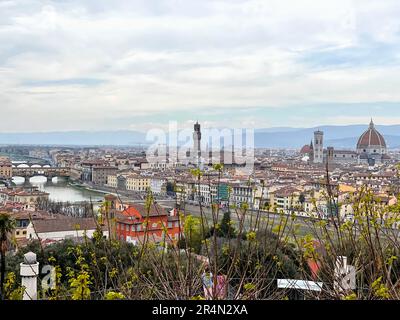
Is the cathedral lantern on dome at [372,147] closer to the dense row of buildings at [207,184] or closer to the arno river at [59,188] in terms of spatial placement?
the dense row of buildings at [207,184]

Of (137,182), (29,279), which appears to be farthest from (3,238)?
(137,182)

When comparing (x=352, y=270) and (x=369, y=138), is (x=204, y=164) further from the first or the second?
(x=369, y=138)

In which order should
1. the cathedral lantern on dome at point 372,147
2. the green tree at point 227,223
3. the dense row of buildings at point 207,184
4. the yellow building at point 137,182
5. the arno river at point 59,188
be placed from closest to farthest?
the green tree at point 227,223, the dense row of buildings at point 207,184, the cathedral lantern on dome at point 372,147, the yellow building at point 137,182, the arno river at point 59,188

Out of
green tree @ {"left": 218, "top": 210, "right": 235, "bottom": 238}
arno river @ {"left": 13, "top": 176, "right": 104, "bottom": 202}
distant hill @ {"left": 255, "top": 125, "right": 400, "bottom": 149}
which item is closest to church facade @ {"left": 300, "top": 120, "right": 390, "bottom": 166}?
distant hill @ {"left": 255, "top": 125, "right": 400, "bottom": 149}

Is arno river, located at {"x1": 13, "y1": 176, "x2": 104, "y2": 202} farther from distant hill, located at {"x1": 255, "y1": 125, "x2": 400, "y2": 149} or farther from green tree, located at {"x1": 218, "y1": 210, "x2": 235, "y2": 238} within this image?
distant hill, located at {"x1": 255, "y1": 125, "x2": 400, "y2": 149}

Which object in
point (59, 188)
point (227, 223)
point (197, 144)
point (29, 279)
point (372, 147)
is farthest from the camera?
point (59, 188)

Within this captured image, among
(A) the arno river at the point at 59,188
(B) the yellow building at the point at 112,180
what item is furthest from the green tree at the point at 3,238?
(B) the yellow building at the point at 112,180

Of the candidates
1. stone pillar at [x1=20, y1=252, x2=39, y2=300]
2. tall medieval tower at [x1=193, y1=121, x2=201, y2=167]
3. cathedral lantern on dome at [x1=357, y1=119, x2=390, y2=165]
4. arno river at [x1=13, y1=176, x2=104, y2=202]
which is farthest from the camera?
arno river at [x1=13, y1=176, x2=104, y2=202]

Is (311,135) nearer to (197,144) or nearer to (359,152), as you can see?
(197,144)

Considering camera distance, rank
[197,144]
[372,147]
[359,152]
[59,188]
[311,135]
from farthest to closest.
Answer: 1. [59,188]
2. [359,152]
3. [372,147]
4. [311,135]
5. [197,144]

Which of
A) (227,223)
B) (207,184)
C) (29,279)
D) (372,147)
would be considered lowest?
(29,279)

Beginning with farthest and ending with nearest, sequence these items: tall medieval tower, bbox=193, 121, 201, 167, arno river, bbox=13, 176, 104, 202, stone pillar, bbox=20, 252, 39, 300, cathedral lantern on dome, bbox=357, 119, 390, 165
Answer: arno river, bbox=13, 176, 104, 202 → cathedral lantern on dome, bbox=357, 119, 390, 165 → tall medieval tower, bbox=193, 121, 201, 167 → stone pillar, bbox=20, 252, 39, 300
